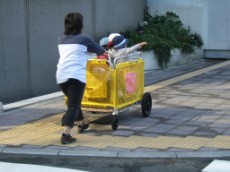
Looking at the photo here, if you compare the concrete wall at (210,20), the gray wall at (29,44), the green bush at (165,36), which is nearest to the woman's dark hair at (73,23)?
the gray wall at (29,44)

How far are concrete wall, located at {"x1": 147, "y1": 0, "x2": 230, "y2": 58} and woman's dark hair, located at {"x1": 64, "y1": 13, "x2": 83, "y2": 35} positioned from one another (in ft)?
32.5

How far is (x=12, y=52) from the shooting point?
1084 centimetres

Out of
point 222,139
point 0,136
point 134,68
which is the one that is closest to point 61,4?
point 134,68

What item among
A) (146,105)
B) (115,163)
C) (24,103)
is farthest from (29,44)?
(115,163)

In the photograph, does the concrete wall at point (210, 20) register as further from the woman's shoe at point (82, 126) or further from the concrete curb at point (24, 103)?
the woman's shoe at point (82, 126)

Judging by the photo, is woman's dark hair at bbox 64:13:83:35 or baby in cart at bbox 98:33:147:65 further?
baby in cart at bbox 98:33:147:65

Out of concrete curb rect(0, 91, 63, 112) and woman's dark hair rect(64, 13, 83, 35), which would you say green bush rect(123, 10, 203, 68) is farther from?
woman's dark hair rect(64, 13, 83, 35)

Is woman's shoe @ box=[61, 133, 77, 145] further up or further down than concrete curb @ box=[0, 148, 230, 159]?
further up

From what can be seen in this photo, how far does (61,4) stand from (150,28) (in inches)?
161

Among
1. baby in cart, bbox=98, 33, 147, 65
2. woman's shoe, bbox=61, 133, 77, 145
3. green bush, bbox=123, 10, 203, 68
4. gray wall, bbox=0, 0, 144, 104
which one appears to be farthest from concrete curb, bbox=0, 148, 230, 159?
green bush, bbox=123, 10, 203, 68

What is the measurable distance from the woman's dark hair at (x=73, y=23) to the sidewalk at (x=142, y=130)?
59.0 inches

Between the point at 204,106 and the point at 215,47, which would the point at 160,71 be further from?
the point at 204,106

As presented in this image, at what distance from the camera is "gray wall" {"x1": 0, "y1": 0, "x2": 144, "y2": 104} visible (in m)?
10.7

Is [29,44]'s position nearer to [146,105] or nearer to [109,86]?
[146,105]
